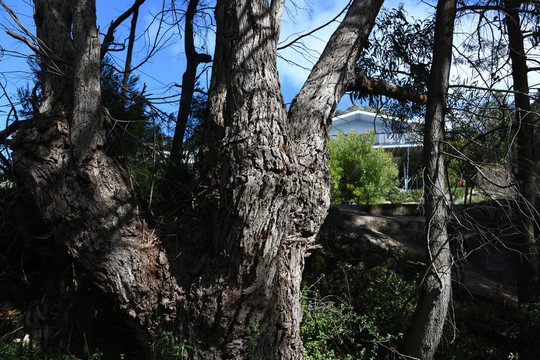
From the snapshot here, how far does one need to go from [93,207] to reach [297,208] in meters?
1.61

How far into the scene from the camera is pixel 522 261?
5512 millimetres

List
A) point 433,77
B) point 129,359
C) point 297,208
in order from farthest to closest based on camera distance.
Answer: point 433,77
point 129,359
point 297,208

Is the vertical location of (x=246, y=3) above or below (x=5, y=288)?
above

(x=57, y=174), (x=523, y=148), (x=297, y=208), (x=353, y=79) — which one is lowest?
(x=297, y=208)

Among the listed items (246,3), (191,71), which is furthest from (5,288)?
(246,3)

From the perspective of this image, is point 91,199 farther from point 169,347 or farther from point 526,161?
point 526,161

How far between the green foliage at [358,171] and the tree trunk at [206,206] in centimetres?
1185

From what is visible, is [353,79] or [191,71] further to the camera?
[191,71]

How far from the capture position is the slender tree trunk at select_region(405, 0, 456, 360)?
428 centimetres

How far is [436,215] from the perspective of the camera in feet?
14.6

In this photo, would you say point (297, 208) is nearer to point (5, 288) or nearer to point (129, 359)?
point (129, 359)

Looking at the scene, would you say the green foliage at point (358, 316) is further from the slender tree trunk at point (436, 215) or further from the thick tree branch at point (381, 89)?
the thick tree branch at point (381, 89)

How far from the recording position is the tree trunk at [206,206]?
304 centimetres

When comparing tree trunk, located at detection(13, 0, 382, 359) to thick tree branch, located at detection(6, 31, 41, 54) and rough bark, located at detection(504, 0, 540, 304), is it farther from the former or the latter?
rough bark, located at detection(504, 0, 540, 304)
